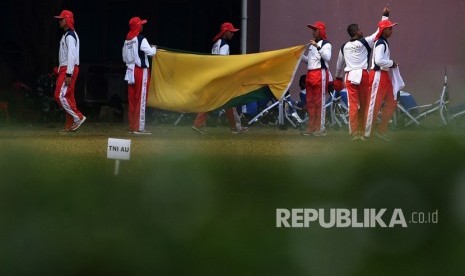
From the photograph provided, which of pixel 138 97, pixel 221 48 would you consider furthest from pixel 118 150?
pixel 221 48

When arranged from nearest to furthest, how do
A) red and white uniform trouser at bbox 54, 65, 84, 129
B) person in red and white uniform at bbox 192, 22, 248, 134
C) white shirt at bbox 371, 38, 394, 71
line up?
white shirt at bbox 371, 38, 394, 71 → red and white uniform trouser at bbox 54, 65, 84, 129 → person in red and white uniform at bbox 192, 22, 248, 134

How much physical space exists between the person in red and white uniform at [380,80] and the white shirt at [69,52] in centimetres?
375

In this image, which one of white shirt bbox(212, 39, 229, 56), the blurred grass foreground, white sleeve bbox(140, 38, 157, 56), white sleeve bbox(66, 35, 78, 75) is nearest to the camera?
the blurred grass foreground

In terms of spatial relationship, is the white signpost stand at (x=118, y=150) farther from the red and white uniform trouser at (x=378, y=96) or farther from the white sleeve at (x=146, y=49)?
the white sleeve at (x=146, y=49)

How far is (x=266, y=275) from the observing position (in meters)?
4.34

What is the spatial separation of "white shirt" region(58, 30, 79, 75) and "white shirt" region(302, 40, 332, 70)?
2.97m

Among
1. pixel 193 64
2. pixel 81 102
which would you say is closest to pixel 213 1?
pixel 81 102

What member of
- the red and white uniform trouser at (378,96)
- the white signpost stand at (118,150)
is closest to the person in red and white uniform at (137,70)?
the red and white uniform trouser at (378,96)

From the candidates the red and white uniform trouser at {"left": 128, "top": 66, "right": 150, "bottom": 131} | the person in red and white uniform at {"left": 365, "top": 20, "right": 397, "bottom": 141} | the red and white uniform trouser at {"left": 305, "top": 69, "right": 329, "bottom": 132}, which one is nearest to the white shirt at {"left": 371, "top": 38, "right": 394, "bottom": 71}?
the person in red and white uniform at {"left": 365, "top": 20, "right": 397, "bottom": 141}

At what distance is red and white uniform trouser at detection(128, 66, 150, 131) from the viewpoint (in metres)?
13.7

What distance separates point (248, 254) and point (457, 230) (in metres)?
0.89

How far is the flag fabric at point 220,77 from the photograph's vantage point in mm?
13570

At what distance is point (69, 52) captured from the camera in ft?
43.3

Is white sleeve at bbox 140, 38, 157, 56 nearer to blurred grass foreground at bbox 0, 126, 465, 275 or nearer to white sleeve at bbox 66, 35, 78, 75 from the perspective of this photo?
white sleeve at bbox 66, 35, 78, 75
